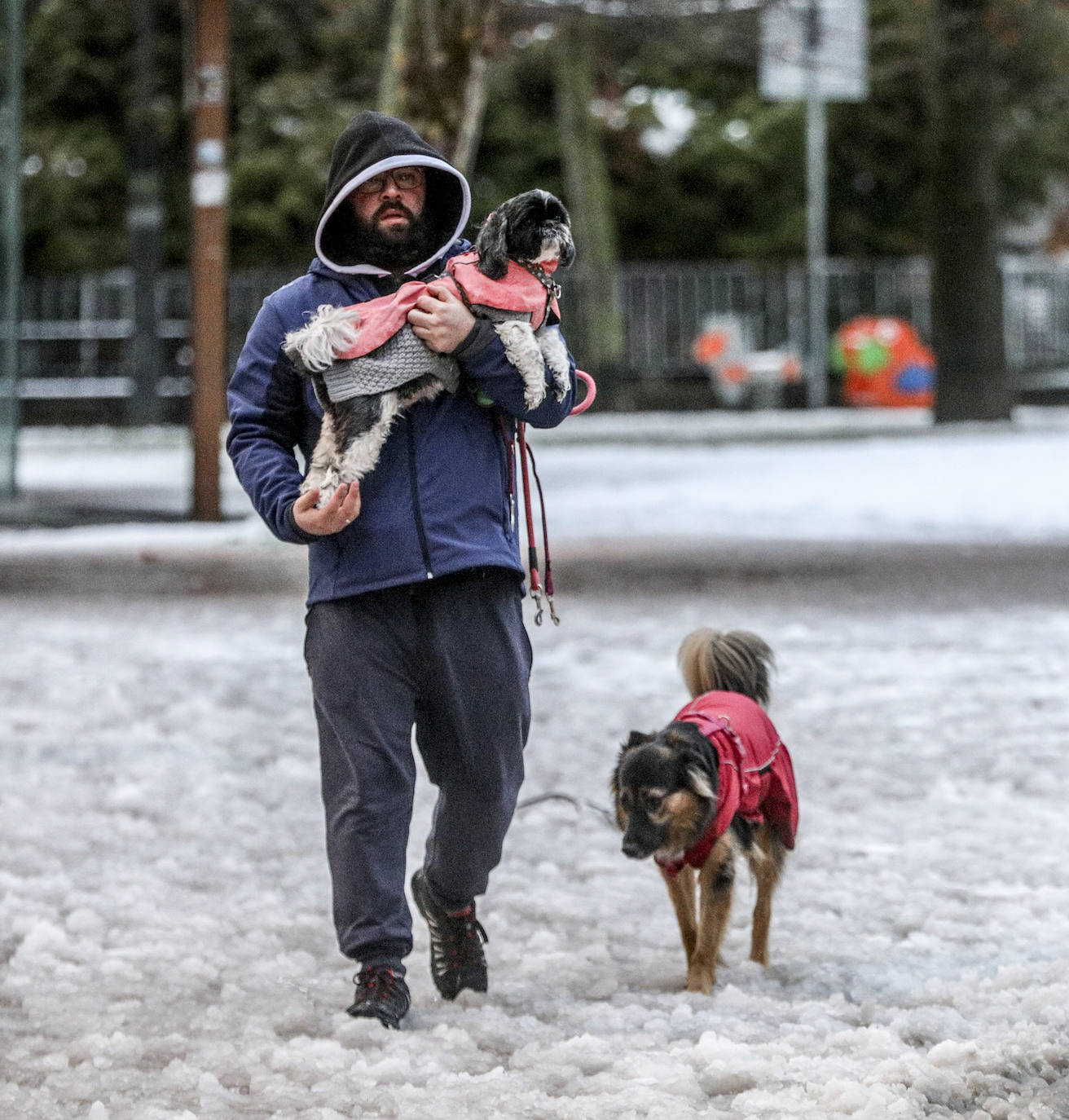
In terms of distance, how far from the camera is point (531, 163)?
3794 centimetres

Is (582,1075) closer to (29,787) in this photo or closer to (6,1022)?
(6,1022)

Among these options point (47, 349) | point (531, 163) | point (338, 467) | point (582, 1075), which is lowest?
point (582, 1075)

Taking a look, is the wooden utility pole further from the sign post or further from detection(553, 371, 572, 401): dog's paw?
detection(553, 371, 572, 401): dog's paw

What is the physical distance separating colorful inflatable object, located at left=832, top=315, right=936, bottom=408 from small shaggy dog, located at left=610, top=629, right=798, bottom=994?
27.6 meters

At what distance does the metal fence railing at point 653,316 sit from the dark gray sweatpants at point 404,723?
25110 millimetres

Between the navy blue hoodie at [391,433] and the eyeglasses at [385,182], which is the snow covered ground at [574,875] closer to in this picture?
the navy blue hoodie at [391,433]

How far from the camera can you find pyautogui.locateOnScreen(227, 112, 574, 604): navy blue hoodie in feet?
14.8

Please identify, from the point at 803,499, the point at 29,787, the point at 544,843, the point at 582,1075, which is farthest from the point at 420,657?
the point at 803,499

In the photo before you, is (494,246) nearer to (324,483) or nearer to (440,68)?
(324,483)

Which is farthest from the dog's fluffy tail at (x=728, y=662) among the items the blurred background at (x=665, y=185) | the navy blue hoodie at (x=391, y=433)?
the blurred background at (x=665, y=185)

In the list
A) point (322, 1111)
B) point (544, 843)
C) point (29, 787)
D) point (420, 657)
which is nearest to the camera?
point (322, 1111)

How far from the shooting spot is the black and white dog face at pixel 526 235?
14.3 feet

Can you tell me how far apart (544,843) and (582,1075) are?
2353 mm

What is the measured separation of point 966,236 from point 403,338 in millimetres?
23589
